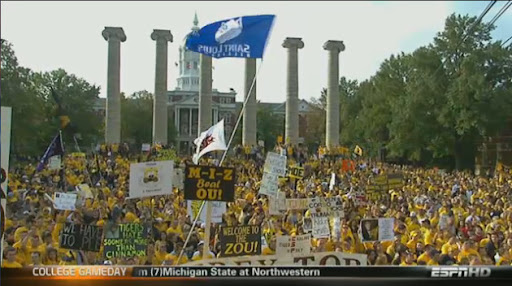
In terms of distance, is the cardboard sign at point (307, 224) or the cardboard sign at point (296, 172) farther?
the cardboard sign at point (296, 172)

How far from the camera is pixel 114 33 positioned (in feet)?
14.4

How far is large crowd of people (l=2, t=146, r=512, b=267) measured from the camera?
14.7 feet

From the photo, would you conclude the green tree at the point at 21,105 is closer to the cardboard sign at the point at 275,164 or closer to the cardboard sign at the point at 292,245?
the cardboard sign at the point at 292,245

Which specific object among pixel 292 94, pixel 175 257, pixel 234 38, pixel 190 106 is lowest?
pixel 175 257

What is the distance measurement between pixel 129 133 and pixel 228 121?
3.42 feet

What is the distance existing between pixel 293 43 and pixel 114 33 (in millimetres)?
1462

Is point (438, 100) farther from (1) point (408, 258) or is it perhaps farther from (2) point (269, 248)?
(2) point (269, 248)

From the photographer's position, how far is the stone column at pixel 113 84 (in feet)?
14.8

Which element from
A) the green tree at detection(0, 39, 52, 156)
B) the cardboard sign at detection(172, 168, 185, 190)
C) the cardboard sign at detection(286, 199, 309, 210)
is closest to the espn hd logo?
the cardboard sign at detection(172, 168, 185, 190)

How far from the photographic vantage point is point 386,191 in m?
6.14

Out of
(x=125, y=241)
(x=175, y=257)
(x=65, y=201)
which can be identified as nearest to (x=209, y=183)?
(x=175, y=257)

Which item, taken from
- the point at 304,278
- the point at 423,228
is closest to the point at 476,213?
the point at 423,228

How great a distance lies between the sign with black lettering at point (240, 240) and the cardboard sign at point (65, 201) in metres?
2.28

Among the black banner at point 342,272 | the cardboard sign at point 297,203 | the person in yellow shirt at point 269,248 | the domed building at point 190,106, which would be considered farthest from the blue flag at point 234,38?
the cardboard sign at point 297,203
